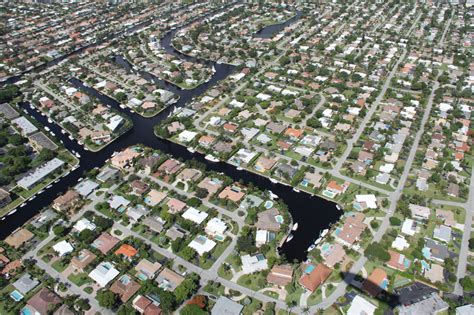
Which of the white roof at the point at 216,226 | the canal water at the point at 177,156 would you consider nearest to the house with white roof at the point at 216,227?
the white roof at the point at 216,226

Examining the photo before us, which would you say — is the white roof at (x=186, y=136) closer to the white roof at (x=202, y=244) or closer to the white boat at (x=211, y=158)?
the white boat at (x=211, y=158)

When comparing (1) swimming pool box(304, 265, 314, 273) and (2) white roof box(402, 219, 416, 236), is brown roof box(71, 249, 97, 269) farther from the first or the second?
(2) white roof box(402, 219, 416, 236)

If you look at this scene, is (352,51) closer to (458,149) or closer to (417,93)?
(417,93)

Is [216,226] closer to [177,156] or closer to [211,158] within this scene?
[211,158]

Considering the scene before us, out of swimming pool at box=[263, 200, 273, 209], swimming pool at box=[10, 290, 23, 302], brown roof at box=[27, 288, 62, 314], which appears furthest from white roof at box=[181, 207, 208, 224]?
swimming pool at box=[10, 290, 23, 302]

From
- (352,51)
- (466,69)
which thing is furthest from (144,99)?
(466,69)

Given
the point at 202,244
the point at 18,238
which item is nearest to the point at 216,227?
the point at 202,244
